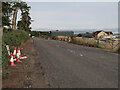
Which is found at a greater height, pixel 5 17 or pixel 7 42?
pixel 5 17

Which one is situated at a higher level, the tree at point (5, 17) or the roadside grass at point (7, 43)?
the tree at point (5, 17)

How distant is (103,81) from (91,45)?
14.5m

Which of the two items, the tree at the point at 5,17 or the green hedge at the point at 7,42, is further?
the tree at the point at 5,17

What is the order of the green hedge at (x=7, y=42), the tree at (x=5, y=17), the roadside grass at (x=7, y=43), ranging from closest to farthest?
the roadside grass at (x=7, y=43)
the green hedge at (x=7, y=42)
the tree at (x=5, y=17)

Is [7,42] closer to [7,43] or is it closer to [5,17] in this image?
[7,43]

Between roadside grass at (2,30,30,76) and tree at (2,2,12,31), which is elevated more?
tree at (2,2,12,31)

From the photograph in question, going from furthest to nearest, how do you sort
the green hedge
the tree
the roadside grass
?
the tree
the green hedge
the roadside grass

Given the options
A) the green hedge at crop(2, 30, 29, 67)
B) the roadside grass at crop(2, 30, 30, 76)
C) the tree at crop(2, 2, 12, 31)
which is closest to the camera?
the roadside grass at crop(2, 30, 30, 76)

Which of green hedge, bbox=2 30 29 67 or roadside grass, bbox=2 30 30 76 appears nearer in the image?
roadside grass, bbox=2 30 30 76

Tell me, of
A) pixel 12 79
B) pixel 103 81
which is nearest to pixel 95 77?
pixel 103 81

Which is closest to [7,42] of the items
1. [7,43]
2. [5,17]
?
[7,43]

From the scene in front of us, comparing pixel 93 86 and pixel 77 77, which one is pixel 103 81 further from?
pixel 77 77

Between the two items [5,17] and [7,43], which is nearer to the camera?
[7,43]

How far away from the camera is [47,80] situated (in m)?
4.35
